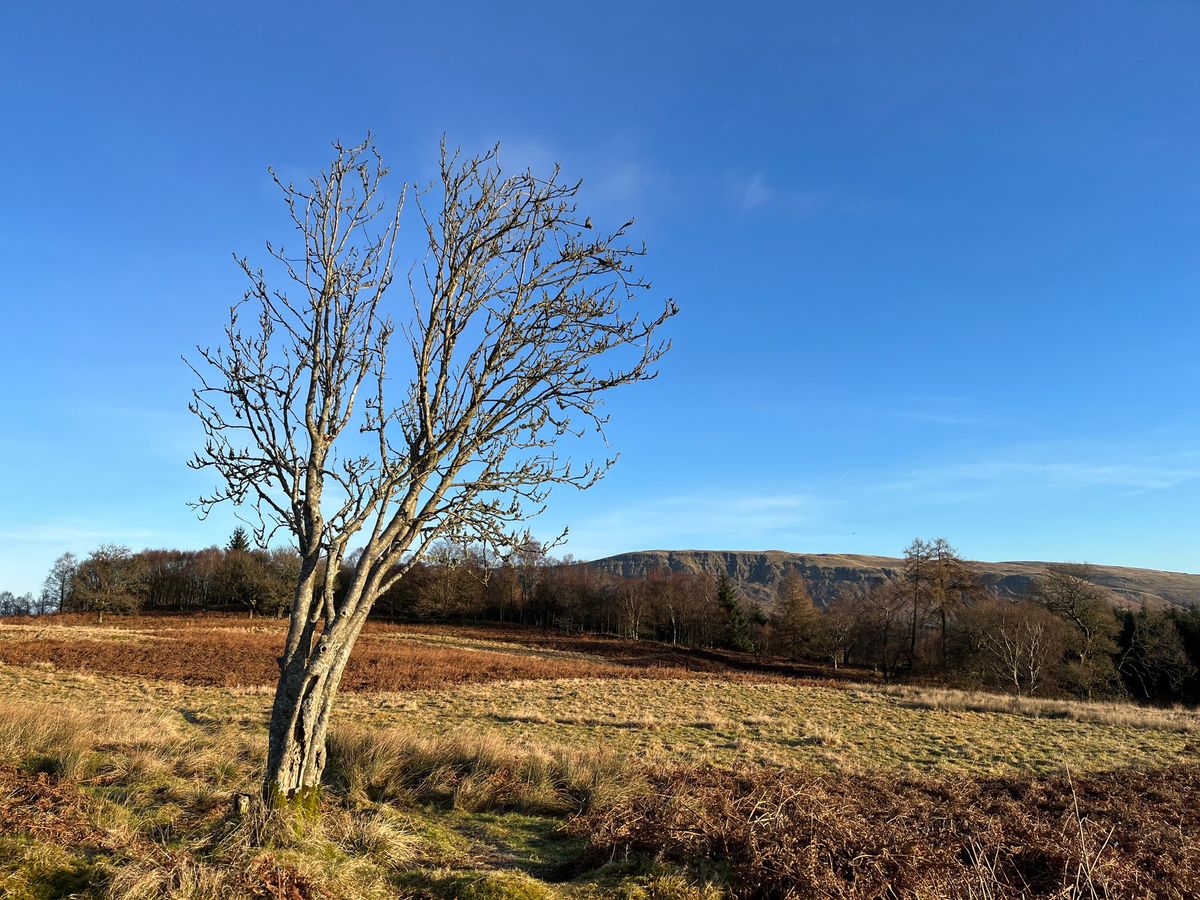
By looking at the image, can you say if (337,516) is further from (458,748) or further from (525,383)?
(458,748)

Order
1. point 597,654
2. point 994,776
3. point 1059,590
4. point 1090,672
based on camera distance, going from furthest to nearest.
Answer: point 597,654 < point 1059,590 < point 1090,672 < point 994,776

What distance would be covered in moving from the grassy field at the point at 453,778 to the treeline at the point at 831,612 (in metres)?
2.70

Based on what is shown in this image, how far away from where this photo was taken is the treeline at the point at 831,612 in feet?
132

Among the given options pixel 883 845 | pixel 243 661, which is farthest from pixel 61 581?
pixel 883 845

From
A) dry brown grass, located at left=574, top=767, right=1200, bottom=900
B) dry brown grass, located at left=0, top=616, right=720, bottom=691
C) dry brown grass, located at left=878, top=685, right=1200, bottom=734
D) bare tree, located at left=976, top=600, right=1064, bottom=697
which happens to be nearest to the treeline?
bare tree, located at left=976, top=600, right=1064, bottom=697

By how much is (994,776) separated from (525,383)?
537 inches

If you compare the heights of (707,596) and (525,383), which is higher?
(525,383)

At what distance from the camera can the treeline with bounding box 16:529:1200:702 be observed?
4009cm

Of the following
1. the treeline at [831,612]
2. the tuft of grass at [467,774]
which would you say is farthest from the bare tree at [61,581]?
the tuft of grass at [467,774]

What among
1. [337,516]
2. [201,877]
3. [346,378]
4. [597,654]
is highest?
[346,378]

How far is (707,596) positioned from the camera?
277 ft

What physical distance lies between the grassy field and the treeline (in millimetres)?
2698

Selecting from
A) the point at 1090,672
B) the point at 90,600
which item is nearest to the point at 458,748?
the point at 1090,672

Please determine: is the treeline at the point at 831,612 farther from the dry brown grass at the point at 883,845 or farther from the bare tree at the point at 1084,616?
the dry brown grass at the point at 883,845
